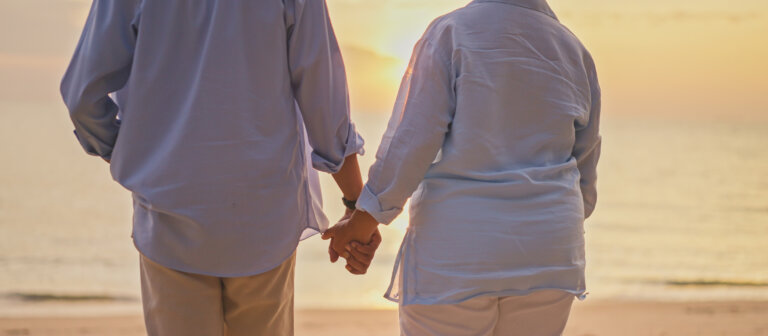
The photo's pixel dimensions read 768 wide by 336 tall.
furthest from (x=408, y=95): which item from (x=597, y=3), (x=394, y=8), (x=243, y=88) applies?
(x=597, y=3)

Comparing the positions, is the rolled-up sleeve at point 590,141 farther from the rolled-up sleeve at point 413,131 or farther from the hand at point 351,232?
the hand at point 351,232

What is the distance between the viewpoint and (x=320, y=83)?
1918 mm

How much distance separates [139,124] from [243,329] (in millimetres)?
608

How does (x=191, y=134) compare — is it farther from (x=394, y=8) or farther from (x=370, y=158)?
(x=370, y=158)

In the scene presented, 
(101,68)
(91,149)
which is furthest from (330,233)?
(101,68)

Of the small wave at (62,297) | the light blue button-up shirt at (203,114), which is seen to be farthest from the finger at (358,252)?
the small wave at (62,297)

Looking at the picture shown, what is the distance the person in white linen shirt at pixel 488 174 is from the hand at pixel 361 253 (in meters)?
0.33

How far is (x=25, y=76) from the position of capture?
2877 cm

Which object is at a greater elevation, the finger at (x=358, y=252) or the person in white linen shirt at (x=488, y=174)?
the person in white linen shirt at (x=488, y=174)

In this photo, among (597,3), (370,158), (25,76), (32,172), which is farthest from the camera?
(25,76)

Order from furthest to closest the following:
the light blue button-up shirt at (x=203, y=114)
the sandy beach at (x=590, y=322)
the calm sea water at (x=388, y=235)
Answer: the calm sea water at (x=388, y=235)
the sandy beach at (x=590, y=322)
the light blue button-up shirt at (x=203, y=114)

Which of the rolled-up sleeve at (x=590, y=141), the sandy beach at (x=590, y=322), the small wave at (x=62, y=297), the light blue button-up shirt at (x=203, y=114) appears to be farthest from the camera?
the small wave at (x=62, y=297)

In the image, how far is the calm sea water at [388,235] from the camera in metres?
6.95

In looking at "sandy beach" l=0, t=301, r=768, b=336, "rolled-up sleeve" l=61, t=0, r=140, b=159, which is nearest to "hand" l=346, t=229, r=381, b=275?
"rolled-up sleeve" l=61, t=0, r=140, b=159
